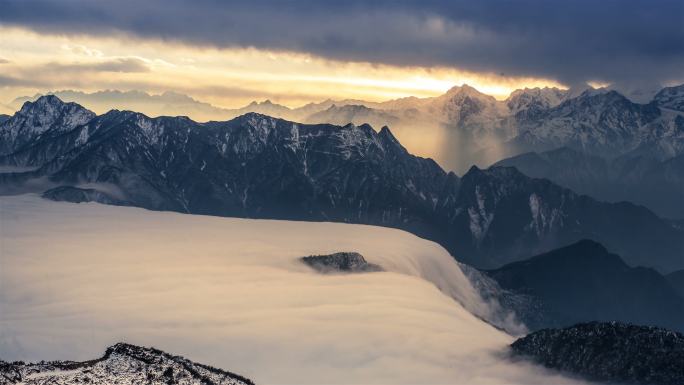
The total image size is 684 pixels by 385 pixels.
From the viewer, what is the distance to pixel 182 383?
14538 centimetres

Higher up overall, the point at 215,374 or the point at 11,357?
the point at 215,374

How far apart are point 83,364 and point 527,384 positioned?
116116mm

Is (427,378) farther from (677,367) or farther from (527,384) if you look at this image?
(677,367)

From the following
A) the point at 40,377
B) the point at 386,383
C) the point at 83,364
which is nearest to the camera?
the point at 40,377

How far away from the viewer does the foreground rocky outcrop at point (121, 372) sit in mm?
140750

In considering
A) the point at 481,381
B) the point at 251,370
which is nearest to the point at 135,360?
the point at 251,370

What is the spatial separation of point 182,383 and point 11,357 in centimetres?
8161

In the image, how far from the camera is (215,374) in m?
160

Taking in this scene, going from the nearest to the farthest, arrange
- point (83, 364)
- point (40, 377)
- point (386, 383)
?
1. point (40, 377)
2. point (83, 364)
3. point (386, 383)

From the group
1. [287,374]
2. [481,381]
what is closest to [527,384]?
[481,381]

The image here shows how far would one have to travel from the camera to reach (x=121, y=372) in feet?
483

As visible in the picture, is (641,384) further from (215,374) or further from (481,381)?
(215,374)

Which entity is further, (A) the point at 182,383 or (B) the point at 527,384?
(B) the point at 527,384

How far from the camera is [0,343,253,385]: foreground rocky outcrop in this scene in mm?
140750
